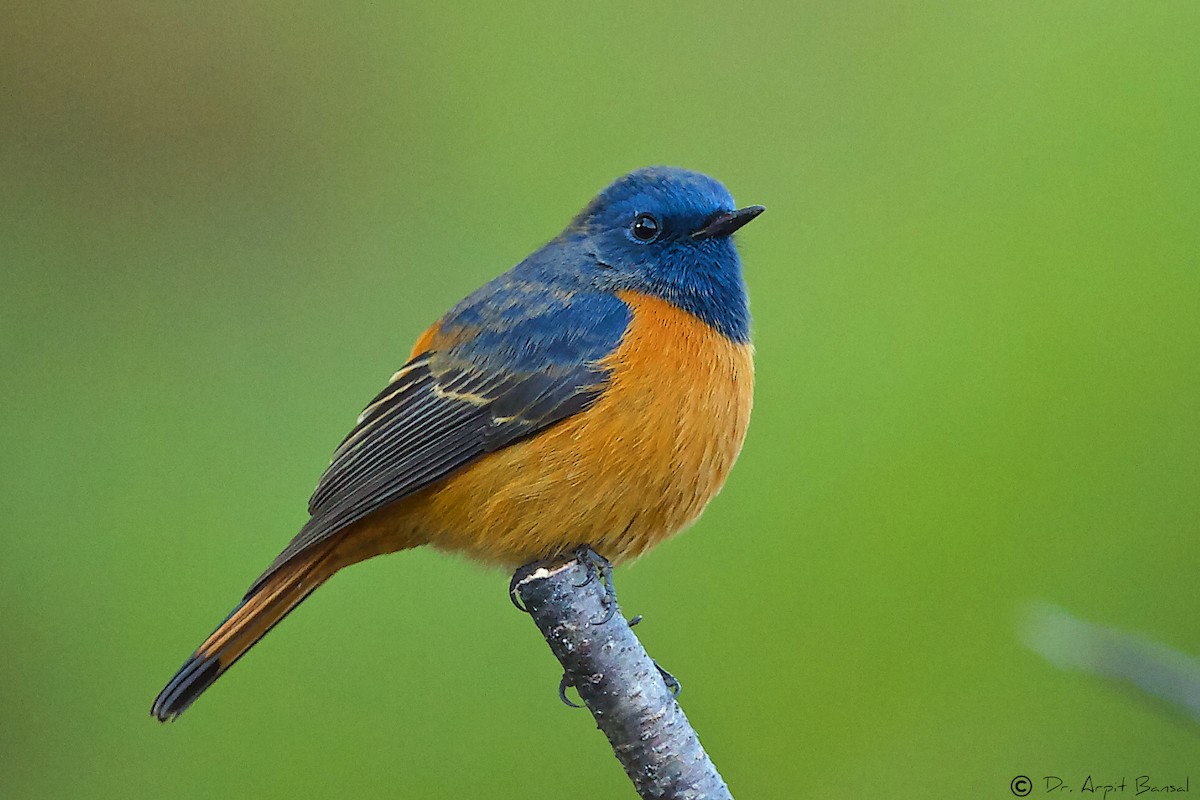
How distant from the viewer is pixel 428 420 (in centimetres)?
237

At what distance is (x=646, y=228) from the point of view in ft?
8.14

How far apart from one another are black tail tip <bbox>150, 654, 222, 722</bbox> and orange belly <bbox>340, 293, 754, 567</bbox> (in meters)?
0.35

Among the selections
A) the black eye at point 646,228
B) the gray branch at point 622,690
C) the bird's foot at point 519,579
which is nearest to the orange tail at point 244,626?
the bird's foot at point 519,579

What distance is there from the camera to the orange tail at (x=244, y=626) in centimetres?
220

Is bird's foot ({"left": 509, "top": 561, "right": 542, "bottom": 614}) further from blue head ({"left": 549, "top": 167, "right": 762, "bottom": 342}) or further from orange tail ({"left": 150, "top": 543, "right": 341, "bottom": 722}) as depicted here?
blue head ({"left": 549, "top": 167, "right": 762, "bottom": 342})

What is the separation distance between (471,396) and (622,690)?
88 centimetres

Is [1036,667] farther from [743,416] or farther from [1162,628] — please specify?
[743,416]

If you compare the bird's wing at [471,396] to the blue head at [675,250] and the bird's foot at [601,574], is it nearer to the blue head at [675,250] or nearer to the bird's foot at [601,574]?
the blue head at [675,250]

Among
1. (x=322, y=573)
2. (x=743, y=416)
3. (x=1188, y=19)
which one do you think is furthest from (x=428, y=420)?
(x=1188, y=19)

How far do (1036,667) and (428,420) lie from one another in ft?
5.14

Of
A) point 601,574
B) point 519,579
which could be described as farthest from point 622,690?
point 601,574

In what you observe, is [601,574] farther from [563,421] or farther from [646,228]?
[646,228]

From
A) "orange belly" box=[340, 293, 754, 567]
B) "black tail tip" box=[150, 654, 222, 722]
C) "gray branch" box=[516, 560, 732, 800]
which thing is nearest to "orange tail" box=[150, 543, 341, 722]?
"black tail tip" box=[150, 654, 222, 722]

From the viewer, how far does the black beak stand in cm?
227
